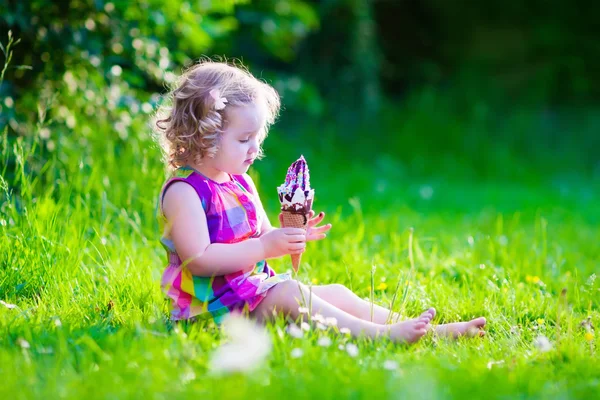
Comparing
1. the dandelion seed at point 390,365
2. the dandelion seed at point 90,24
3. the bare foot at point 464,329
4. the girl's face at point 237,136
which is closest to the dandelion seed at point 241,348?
the dandelion seed at point 390,365

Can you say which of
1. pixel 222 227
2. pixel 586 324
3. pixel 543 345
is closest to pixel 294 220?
pixel 222 227

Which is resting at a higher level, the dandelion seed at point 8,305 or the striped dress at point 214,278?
the striped dress at point 214,278

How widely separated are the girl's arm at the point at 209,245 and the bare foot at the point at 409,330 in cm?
42

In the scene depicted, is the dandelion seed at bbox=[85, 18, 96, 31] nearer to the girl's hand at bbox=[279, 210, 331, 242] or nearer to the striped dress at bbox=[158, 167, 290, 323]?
the striped dress at bbox=[158, 167, 290, 323]

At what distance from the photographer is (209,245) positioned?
252 centimetres

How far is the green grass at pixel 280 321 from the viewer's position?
2.02 meters

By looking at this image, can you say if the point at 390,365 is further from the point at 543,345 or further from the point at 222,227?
the point at 222,227

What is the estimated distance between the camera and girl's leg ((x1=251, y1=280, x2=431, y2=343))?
2488mm

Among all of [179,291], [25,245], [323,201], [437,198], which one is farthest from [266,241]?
[437,198]

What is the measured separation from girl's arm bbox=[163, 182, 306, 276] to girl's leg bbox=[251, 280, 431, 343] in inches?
5.7

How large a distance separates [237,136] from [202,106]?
165 mm

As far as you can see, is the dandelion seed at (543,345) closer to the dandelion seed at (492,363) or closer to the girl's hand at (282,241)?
the dandelion seed at (492,363)

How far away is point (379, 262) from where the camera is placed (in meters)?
3.49

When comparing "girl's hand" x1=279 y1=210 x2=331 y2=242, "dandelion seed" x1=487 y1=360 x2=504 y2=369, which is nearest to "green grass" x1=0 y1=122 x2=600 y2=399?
"dandelion seed" x1=487 y1=360 x2=504 y2=369
